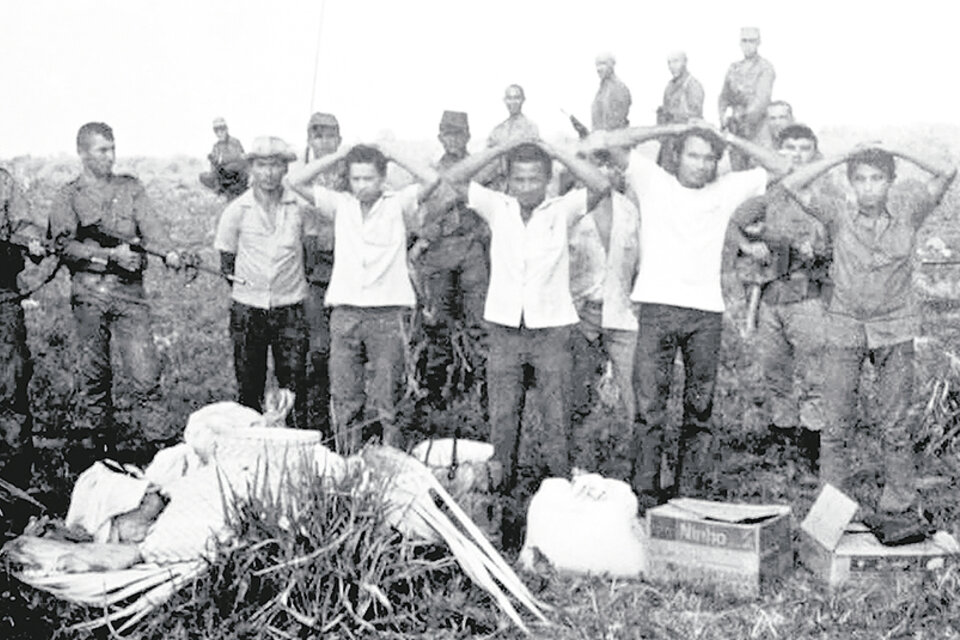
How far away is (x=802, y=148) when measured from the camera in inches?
321

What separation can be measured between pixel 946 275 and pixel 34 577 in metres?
10.8

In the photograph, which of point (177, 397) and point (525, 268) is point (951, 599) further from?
point (177, 397)

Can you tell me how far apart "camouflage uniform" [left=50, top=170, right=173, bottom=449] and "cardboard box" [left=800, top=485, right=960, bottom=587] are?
4219mm

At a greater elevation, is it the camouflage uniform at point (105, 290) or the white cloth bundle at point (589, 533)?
the camouflage uniform at point (105, 290)

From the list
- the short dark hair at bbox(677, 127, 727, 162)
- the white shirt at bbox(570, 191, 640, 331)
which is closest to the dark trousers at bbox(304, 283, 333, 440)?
the white shirt at bbox(570, 191, 640, 331)

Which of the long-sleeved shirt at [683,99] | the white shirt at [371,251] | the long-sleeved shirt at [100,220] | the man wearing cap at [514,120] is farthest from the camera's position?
the long-sleeved shirt at [683,99]

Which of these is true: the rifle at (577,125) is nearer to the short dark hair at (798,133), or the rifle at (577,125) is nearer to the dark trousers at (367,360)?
the short dark hair at (798,133)

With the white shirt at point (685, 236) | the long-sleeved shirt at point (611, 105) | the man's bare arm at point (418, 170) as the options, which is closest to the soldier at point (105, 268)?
the man's bare arm at point (418, 170)

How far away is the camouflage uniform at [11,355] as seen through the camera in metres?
6.85

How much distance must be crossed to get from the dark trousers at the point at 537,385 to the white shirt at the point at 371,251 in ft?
2.64

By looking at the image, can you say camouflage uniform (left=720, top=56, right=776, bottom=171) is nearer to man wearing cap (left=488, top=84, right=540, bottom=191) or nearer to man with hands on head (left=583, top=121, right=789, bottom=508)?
man wearing cap (left=488, top=84, right=540, bottom=191)

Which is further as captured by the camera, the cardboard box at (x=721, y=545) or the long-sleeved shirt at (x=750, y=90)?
the long-sleeved shirt at (x=750, y=90)

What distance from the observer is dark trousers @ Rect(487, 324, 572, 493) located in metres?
6.93

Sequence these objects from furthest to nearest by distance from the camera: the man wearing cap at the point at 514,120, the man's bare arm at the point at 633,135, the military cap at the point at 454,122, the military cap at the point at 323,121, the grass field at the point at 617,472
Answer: the man wearing cap at the point at 514,120 < the military cap at the point at 454,122 < the military cap at the point at 323,121 < the man's bare arm at the point at 633,135 < the grass field at the point at 617,472
